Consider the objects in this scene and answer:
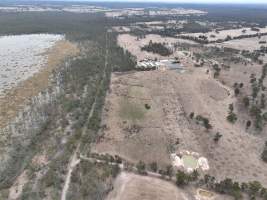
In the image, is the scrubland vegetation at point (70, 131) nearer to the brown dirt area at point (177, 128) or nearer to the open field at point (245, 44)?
the brown dirt area at point (177, 128)

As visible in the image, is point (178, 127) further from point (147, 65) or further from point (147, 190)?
point (147, 65)

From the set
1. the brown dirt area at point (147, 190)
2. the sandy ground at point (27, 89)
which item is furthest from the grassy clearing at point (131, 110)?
the sandy ground at point (27, 89)

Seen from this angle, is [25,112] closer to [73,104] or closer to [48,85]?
[73,104]

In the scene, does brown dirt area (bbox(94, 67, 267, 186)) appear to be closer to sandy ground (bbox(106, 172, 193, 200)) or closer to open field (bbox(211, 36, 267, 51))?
sandy ground (bbox(106, 172, 193, 200))

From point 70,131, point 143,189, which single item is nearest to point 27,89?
point 70,131

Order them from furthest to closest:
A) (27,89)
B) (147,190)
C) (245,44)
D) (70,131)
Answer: (245,44) < (27,89) < (70,131) < (147,190)
